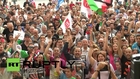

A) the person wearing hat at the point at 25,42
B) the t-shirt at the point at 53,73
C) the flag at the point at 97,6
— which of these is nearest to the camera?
the t-shirt at the point at 53,73

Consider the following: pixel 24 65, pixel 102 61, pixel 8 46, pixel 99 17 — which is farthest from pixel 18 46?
pixel 99 17

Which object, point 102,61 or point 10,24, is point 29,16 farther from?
point 102,61

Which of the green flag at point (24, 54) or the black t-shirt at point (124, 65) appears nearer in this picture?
the black t-shirt at point (124, 65)

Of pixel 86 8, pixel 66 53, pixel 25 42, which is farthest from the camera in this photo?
pixel 86 8

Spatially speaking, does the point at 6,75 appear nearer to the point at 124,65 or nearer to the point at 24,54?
the point at 24,54

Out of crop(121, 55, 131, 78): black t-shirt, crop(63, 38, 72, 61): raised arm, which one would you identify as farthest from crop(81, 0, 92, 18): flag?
crop(121, 55, 131, 78): black t-shirt

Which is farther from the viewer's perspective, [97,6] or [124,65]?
[97,6]

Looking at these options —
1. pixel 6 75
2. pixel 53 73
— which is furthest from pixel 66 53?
pixel 6 75

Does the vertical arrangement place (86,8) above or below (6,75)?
above

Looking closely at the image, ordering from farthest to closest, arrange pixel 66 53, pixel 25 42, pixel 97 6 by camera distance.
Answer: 1. pixel 97 6
2. pixel 25 42
3. pixel 66 53

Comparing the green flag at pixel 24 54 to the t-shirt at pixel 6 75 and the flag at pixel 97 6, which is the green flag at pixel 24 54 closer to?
the t-shirt at pixel 6 75

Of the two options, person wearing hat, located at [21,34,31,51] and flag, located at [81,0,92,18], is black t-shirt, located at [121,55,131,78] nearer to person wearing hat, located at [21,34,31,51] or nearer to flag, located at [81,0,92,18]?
person wearing hat, located at [21,34,31,51]

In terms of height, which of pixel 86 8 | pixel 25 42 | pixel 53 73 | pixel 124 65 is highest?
pixel 86 8

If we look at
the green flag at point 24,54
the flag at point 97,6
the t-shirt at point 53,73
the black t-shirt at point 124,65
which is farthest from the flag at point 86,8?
the t-shirt at point 53,73
